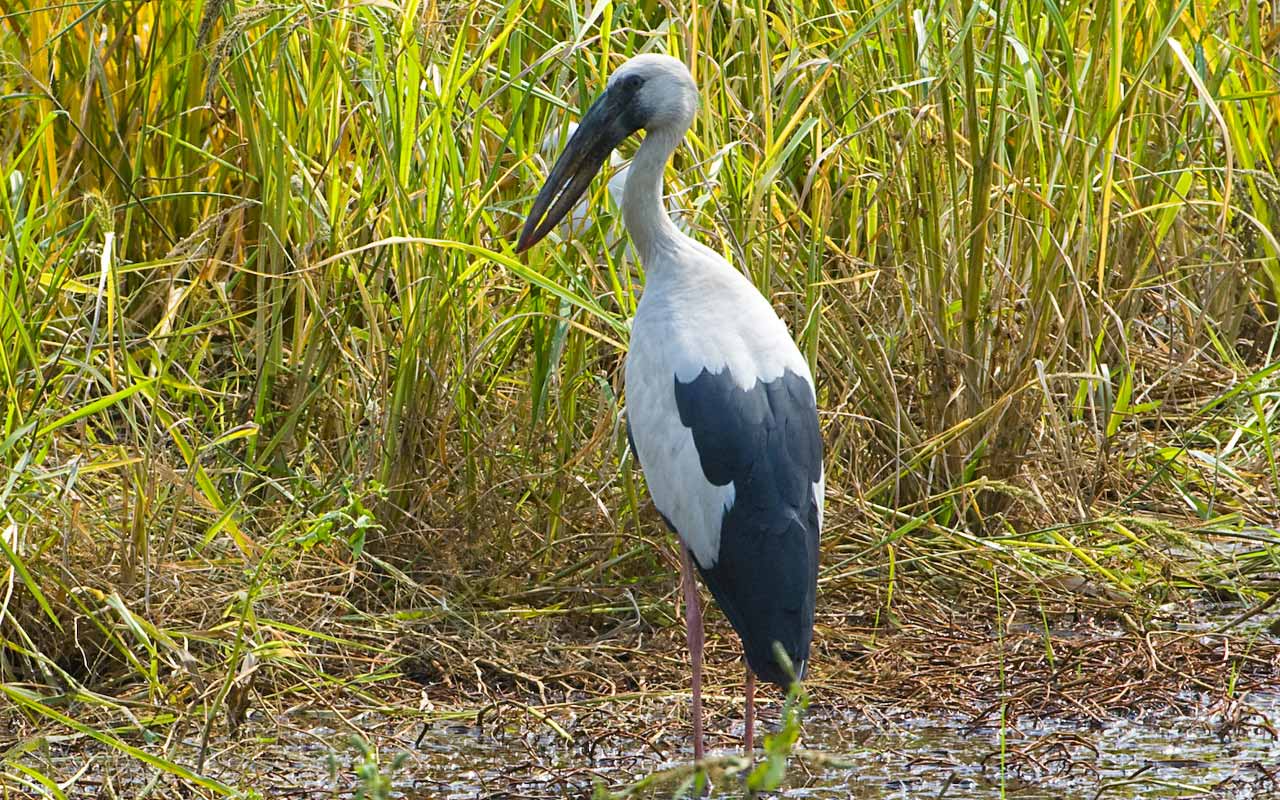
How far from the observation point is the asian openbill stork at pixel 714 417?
342 cm

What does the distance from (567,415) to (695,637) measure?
86 cm

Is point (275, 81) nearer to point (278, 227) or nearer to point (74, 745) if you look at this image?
point (278, 227)

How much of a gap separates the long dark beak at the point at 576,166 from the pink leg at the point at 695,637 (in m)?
0.84

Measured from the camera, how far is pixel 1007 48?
4.84 metres

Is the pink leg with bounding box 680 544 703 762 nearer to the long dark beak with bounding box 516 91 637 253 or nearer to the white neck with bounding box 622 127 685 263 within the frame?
the white neck with bounding box 622 127 685 263

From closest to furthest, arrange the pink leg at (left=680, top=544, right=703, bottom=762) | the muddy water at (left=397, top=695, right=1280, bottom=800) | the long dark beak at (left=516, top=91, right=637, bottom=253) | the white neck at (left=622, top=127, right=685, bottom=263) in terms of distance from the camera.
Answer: the muddy water at (left=397, top=695, right=1280, bottom=800)
the pink leg at (left=680, top=544, right=703, bottom=762)
the white neck at (left=622, top=127, right=685, bottom=263)
the long dark beak at (left=516, top=91, right=637, bottom=253)

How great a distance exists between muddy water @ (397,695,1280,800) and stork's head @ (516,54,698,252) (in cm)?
117

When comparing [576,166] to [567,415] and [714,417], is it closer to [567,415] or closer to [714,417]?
[567,415]

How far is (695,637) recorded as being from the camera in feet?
12.1

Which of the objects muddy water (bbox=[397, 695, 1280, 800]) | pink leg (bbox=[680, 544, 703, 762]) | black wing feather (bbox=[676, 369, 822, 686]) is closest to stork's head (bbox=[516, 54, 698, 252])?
black wing feather (bbox=[676, 369, 822, 686])

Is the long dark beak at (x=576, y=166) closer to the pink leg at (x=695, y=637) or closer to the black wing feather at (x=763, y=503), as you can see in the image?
the black wing feather at (x=763, y=503)

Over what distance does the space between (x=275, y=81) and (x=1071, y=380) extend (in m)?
2.17

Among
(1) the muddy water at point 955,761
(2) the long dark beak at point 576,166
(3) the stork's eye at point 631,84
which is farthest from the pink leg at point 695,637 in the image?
(3) the stork's eye at point 631,84

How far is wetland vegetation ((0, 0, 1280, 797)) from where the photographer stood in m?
3.66
